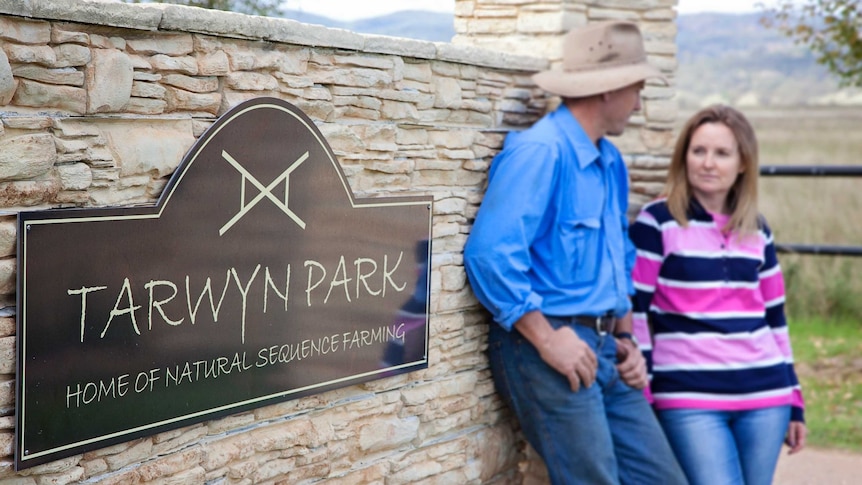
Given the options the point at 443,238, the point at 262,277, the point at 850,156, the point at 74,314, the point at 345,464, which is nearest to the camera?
the point at 74,314

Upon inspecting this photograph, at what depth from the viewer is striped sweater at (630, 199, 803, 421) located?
421 centimetres

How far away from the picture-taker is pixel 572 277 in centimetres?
388

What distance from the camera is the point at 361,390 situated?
3.52 m

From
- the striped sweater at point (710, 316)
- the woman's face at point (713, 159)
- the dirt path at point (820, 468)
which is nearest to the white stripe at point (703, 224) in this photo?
the striped sweater at point (710, 316)

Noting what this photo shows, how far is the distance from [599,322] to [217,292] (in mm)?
1632

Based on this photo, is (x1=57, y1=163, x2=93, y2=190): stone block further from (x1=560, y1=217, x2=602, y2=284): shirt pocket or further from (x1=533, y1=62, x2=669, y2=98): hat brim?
(x1=533, y1=62, x2=669, y2=98): hat brim

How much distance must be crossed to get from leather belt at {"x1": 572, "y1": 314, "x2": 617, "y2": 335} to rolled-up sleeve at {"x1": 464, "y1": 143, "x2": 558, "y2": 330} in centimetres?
26

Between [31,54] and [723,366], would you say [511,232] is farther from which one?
[31,54]

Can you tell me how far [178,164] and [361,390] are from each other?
111 cm

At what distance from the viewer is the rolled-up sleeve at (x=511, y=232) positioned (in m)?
3.68

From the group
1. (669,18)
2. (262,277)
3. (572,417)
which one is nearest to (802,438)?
(572,417)

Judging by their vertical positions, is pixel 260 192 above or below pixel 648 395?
above

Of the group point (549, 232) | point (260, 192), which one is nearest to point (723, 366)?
point (549, 232)

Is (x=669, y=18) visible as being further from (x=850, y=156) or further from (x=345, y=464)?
(x=850, y=156)
